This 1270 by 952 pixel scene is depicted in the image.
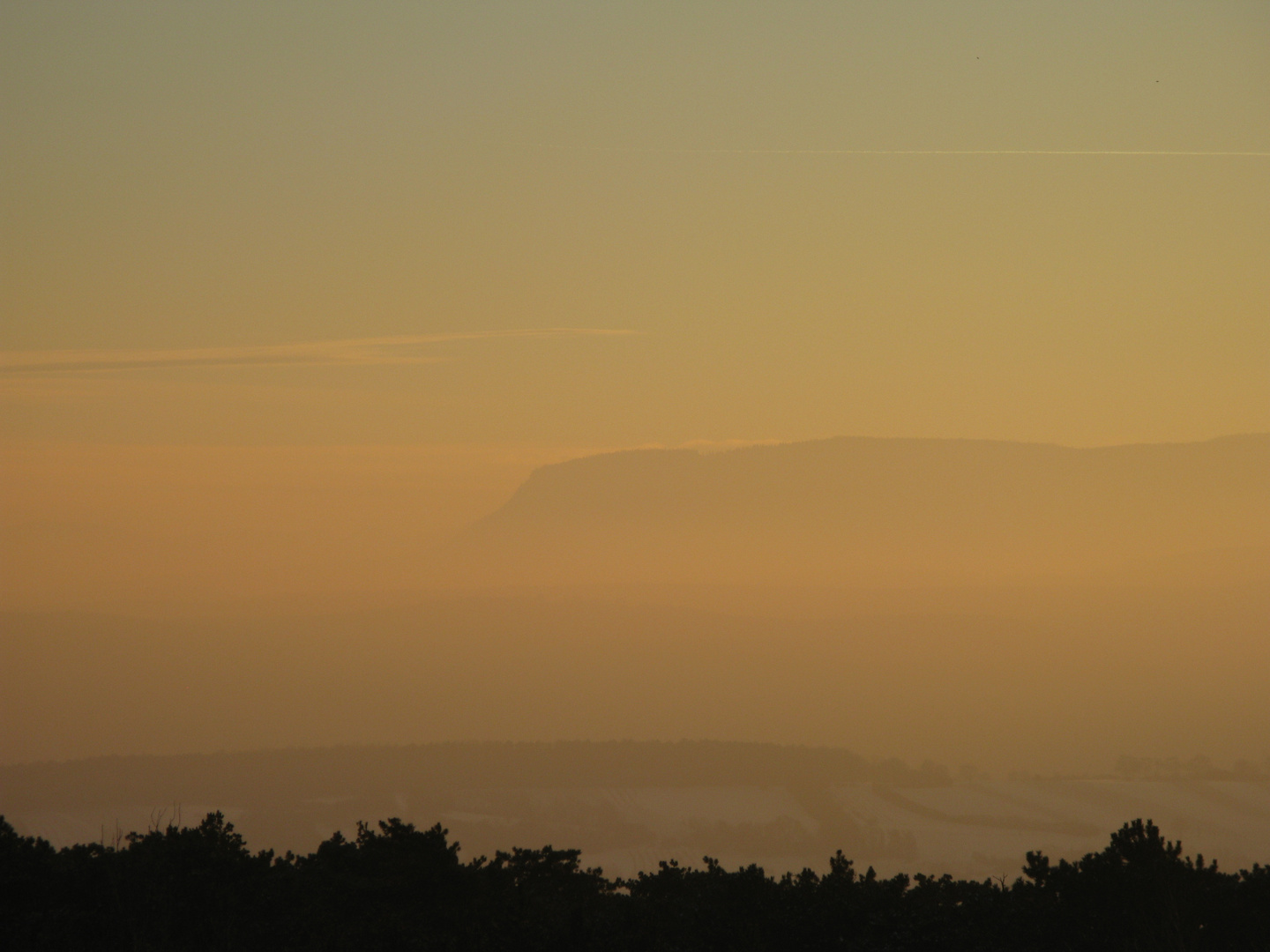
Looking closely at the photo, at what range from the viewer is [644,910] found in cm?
4084

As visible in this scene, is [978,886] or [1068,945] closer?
[1068,945]

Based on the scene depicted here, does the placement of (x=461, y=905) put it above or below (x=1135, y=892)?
below

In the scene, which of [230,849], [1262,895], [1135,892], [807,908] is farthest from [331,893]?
[1262,895]

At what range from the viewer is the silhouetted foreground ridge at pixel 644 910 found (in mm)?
37938

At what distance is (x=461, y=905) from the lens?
158 ft

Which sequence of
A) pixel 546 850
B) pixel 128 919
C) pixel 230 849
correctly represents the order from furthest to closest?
pixel 546 850 → pixel 230 849 → pixel 128 919

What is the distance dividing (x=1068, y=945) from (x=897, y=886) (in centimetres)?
616

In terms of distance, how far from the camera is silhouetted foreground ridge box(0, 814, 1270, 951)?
37938 millimetres

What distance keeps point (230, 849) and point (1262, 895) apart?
119 ft

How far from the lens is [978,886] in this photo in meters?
41.7

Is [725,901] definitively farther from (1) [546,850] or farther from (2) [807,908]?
(1) [546,850]

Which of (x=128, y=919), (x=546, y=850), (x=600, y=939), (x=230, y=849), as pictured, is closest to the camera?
(x=600, y=939)

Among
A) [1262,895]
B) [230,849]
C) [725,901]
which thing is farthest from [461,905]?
[1262,895]

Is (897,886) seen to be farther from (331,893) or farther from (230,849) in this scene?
(230,849)
